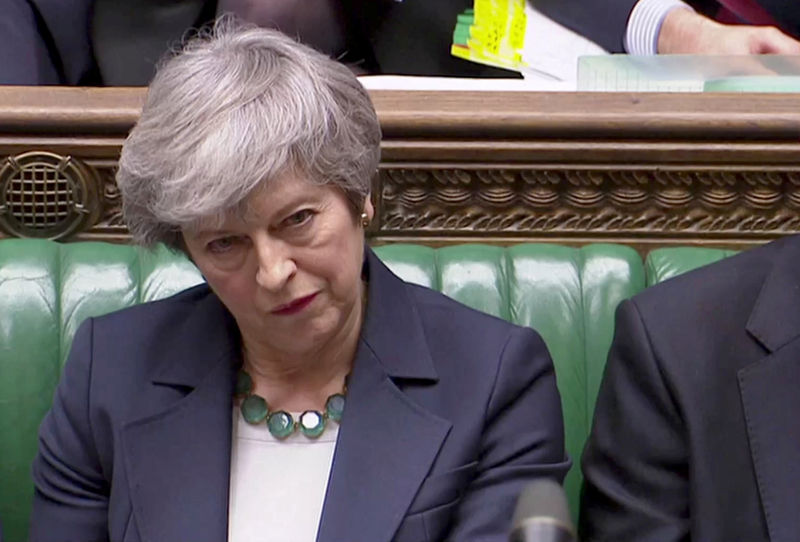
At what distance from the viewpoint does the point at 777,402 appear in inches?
55.2

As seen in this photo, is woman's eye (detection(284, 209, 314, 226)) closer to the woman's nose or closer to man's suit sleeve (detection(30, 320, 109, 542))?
the woman's nose

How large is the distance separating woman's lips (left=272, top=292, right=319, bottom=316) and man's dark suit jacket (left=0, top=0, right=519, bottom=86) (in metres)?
0.82

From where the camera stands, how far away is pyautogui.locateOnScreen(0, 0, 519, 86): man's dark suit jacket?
2.17 m

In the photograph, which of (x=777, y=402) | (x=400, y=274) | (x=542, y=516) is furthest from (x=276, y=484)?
(x=542, y=516)

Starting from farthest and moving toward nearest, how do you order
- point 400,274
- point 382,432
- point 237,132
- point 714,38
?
1. point 714,38
2. point 400,274
3. point 382,432
4. point 237,132

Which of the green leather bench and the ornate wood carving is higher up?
the ornate wood carving

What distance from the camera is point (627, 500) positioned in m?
1.45

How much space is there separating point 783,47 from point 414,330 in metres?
0.82

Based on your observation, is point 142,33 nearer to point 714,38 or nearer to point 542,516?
point 714,38

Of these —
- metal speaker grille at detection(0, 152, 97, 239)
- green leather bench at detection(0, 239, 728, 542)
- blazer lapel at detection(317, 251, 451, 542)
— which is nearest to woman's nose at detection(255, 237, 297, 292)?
blazer lapel at detection(317, 251, 451, 542)

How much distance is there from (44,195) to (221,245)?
0.51 metres

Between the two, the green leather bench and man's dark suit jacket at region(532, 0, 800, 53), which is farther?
man's dark suit jacket at region(532, 0, 800, 53)

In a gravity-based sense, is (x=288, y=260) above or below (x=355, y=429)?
above

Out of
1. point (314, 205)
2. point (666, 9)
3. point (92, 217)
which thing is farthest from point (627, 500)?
point (666, 9)
